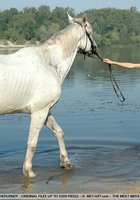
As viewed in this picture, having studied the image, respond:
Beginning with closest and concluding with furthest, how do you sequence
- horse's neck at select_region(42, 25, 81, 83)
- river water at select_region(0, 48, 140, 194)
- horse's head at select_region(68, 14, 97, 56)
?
river water at select_region(0, 48, 140, 194)
horse's neck at select_region(42, 25, 81, 83)
horse's head at select_region(68, 14, 97, 56)

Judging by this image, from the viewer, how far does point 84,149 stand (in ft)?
35.0

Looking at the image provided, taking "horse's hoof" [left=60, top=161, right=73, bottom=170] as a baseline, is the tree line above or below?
below

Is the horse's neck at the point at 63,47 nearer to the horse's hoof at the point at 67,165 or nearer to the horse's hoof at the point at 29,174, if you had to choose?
the horse's hoof at the point at 67,165

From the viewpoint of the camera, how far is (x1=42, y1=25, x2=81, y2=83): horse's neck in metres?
8.78

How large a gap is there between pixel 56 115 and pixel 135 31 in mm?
163700

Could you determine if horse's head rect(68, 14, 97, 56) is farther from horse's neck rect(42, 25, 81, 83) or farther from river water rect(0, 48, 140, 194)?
river water rect(0, 48, 140, 194)

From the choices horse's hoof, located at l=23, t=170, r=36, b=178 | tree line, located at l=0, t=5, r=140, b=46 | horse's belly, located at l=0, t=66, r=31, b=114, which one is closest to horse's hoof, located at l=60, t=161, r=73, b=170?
horse's hoof, located at l=23, t=170, r=36, b=178

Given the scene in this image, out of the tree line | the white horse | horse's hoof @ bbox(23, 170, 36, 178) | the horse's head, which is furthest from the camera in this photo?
the tree line

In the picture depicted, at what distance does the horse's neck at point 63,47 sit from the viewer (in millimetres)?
8781

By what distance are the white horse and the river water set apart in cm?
52

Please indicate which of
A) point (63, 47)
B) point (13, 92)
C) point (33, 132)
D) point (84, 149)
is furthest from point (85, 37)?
point (84, 149)

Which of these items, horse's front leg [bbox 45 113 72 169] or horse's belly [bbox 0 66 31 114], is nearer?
horse's belly [bbox 0 66 31 114]

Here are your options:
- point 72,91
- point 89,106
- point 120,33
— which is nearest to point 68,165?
point 89,106

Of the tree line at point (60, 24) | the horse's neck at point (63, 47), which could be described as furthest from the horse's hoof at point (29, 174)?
the tree line at point (60, 24)
